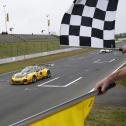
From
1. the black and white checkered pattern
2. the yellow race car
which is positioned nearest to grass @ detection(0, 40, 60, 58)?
the yellow race car

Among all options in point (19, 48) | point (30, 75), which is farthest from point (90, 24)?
point (19, 48)

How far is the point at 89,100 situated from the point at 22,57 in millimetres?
50916

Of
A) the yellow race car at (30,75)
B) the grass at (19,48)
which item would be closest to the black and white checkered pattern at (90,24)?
the yellow race car at (30,75)

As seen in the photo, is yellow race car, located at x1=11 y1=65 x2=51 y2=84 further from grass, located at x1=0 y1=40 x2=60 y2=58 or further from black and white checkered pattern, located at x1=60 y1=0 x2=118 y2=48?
grass, located at x1=0 y1=40 x2=60 y2=58

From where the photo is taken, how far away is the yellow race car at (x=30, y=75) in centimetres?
2505

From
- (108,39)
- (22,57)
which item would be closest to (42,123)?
(108,39)

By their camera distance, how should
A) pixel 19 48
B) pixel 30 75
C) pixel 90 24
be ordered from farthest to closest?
pixel 19 48
pixel 30 75
pixel 90 24

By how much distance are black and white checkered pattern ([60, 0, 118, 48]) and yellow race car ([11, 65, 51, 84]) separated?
20.8 meters

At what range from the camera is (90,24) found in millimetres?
4172

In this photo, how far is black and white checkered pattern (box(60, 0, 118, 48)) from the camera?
3.98 m

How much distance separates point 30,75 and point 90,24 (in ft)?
70.4

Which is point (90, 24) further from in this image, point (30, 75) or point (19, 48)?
point (19, 48)

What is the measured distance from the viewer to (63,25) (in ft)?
13.4

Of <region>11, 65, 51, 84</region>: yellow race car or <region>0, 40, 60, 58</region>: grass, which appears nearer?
<region>11, 65, 51, 84</region>: yellow race car
